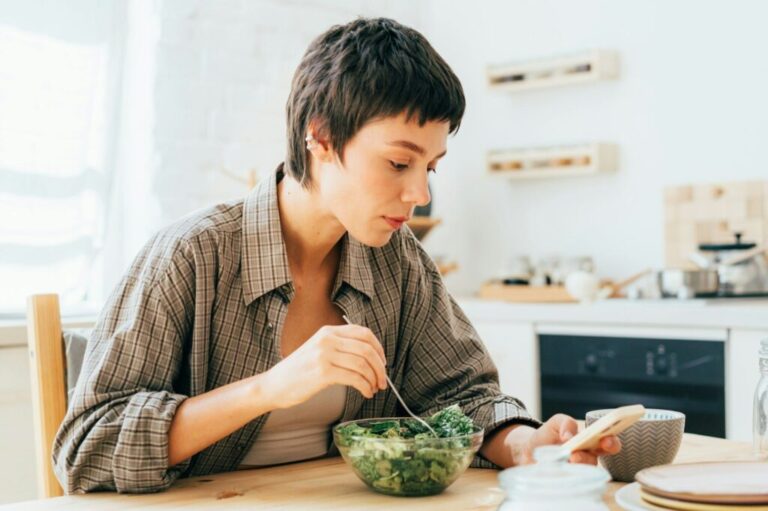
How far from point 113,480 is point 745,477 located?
2.77 feet

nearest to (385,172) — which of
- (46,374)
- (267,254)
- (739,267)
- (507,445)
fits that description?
(267,254)

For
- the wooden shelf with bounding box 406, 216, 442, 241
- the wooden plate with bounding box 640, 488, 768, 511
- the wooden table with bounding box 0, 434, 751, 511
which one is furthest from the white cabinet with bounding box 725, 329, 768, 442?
the wooden plate with bounding box 640, 488, 768, 511

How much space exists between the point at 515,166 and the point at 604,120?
1.31ft

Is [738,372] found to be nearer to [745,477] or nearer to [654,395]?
[654,395]

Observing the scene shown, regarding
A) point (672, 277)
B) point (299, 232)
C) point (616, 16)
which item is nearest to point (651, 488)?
point (299, 232)

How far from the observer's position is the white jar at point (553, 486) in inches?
33.1

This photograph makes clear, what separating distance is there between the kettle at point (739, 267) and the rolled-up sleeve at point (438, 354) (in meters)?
1.74

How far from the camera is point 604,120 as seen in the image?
389cm

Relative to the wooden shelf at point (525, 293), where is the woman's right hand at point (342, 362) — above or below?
above

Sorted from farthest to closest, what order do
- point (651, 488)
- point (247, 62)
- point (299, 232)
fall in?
point (247, 62) → point (299, 232) → point (651, 488)

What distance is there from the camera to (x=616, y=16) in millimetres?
3826

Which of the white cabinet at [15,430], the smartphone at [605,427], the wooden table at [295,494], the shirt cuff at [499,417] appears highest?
the smartphone at [605,427]

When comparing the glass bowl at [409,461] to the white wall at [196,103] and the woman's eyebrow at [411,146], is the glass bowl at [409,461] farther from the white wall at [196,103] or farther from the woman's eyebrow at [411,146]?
the white wall at [196,103]

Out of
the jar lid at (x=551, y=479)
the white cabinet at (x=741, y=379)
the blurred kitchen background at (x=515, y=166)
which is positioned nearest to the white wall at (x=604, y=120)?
the blurred kitchen background at (x=515, y=166)
